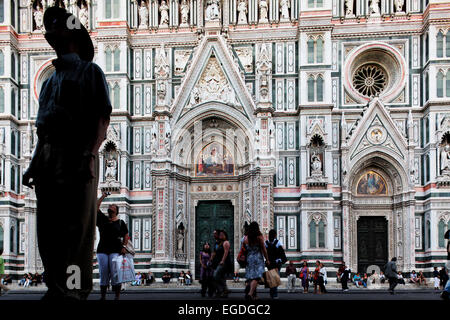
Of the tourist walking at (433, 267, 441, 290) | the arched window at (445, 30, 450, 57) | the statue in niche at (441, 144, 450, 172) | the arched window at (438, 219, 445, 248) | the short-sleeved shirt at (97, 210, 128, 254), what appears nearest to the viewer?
the short-sleeved shirt at (97, 210, 128, 254)

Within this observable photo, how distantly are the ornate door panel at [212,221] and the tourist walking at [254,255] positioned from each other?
20589 millimetres

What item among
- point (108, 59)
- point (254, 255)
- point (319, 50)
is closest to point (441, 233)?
point (319, 50)

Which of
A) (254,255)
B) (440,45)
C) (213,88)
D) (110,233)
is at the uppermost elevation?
(440,45)

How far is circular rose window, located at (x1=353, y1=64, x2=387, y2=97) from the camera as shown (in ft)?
113

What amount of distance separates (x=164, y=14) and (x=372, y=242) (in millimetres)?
16571

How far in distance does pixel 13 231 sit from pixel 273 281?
78.5ft

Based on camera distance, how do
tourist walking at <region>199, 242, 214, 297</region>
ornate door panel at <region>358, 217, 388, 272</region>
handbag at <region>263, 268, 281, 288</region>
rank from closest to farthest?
handbag at <region>263, 268, 281, 288</region> → tourist walking at <region>199, 242, 214, 297</region> → ornate door panel at <region>358, 217, 388, 272</region>

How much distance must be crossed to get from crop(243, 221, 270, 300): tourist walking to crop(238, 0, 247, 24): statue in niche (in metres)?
23.2

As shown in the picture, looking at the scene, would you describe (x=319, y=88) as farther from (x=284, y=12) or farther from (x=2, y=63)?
(x=2, y=63)

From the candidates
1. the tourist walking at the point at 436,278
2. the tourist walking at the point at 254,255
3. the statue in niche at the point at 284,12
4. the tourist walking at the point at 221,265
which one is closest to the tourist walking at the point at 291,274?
the tourist walking at the point at 436,278

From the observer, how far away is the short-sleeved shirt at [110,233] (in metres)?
11.8

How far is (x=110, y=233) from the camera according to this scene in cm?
1193

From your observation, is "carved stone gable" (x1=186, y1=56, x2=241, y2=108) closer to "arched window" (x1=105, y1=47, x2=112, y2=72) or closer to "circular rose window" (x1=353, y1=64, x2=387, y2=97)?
"arched window" (x1=105, y1=47, x2=112, y2=72)

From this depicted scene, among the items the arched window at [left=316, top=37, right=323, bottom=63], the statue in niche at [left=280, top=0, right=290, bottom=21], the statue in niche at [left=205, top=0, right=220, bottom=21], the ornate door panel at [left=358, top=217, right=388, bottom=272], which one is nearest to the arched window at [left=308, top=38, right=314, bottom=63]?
the arched window at [left=316, top=37, right=323, bottom=63]
